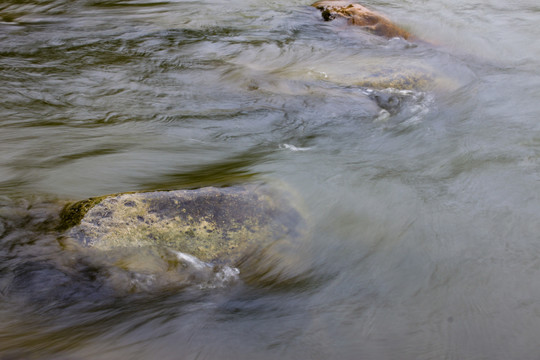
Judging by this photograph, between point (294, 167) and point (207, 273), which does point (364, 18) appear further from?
point (207, 273)

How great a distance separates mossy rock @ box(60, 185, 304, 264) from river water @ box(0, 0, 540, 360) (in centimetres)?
18

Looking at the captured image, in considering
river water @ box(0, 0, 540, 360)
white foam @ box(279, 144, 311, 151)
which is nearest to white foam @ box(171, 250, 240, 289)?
river water @ box(0, 0, 540, 360)

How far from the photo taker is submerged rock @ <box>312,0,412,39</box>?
296 inches

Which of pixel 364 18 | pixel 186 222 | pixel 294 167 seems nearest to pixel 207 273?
pixel 186 222

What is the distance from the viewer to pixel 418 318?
10.4 feet

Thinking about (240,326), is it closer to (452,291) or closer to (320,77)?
(452,291)

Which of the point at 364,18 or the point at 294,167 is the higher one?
the point at 364,18

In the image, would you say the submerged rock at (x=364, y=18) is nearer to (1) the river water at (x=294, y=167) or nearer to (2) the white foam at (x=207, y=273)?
(1) the river water at (x=294, y=167)

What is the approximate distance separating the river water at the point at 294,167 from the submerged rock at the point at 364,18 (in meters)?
0.26

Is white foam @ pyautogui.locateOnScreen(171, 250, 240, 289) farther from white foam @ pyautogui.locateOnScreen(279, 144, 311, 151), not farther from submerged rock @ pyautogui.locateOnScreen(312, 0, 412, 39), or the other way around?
submerged rock @ pyautogui.locateOnScreen(312, 0, 412, 39)

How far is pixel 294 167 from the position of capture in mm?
4500

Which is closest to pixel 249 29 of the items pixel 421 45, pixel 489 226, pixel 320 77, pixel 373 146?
pixel 320 77

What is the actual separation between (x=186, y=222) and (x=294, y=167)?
155cm

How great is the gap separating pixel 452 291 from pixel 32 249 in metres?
3.01
